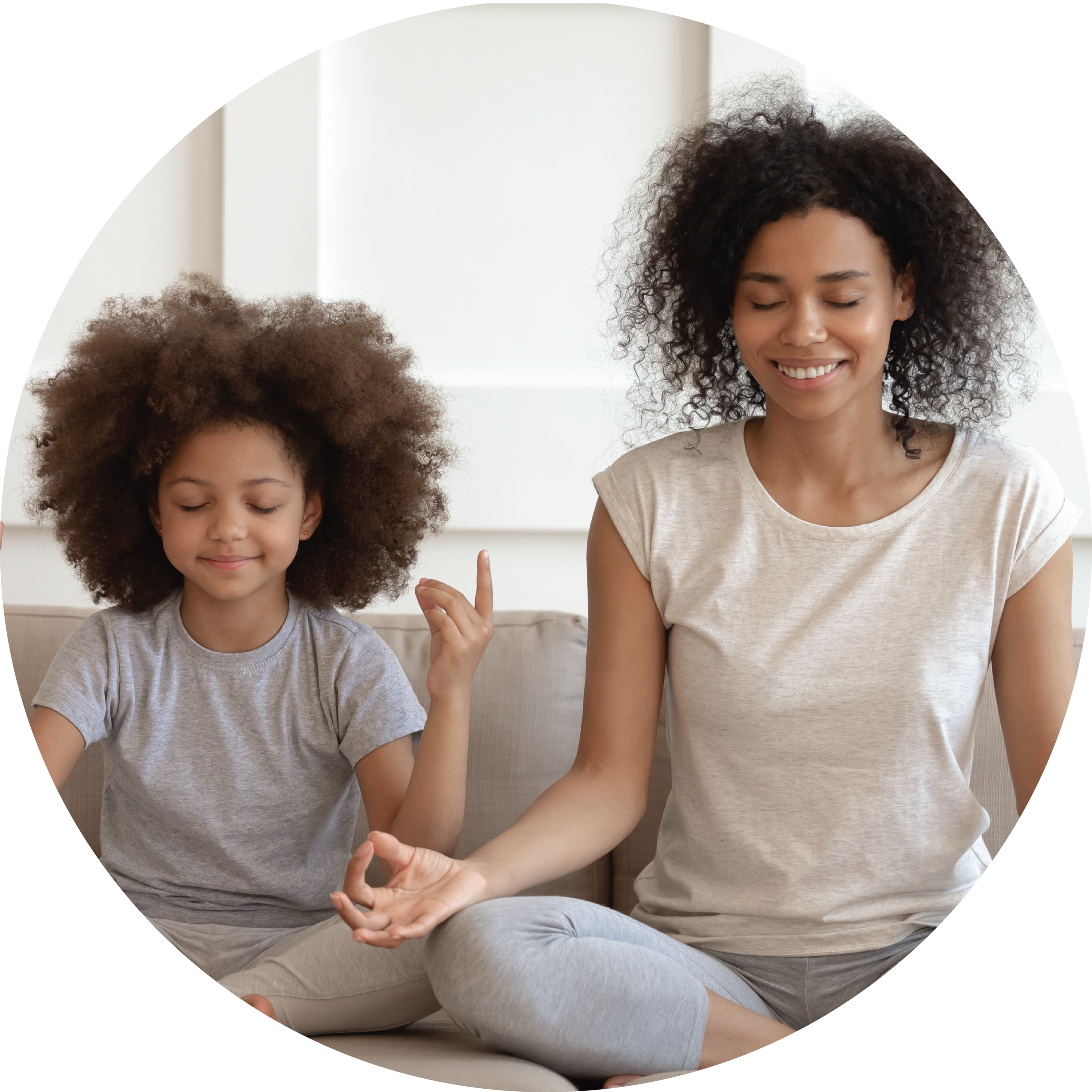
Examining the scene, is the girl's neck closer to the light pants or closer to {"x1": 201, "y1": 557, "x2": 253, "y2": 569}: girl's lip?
{"x1": 201, "y1": 557, "x2": 253, "y2": 569}: girl's lip

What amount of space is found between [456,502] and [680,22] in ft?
3.33

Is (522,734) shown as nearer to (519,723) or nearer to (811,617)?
(519,723)

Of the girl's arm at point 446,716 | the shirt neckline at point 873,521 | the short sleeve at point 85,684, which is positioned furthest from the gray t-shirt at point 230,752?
the shirt neckline at point 873,521

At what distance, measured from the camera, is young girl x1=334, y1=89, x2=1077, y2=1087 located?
113 cm

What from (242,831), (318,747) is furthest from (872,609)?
(242,831)

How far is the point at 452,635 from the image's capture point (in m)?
1.16

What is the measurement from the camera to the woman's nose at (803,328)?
109 centimetres

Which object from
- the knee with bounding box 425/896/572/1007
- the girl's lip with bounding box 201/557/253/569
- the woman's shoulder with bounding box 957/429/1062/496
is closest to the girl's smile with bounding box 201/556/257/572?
the girl's lip with bounding box 201/557/253/569

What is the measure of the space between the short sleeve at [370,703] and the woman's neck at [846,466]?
49cm

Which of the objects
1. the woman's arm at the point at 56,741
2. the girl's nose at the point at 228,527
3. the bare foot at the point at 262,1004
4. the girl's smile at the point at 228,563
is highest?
the girl's nose at the point at 228,527

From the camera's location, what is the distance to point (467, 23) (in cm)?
213

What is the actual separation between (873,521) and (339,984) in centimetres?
74

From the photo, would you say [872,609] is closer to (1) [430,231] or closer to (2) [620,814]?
(2) [620,814]

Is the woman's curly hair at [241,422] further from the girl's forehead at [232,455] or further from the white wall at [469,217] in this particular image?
the white wall at [469,217]
